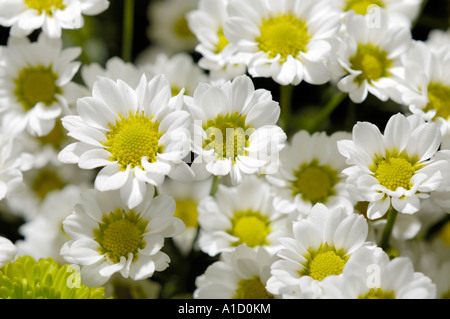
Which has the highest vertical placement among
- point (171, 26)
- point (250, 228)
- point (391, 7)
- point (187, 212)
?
point (171, 26)

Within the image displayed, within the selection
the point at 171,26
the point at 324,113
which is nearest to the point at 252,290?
the point at 324,113

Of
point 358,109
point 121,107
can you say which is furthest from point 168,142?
point 358,109

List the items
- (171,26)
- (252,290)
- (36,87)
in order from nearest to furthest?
(252,290), (36,87), (171,26)

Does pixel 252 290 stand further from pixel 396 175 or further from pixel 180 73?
pixel 180 73

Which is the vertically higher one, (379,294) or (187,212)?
(187,212)

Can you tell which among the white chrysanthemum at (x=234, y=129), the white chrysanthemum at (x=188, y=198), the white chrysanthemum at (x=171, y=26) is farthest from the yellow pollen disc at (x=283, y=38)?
the white chrysanthemum at (x=171, y=26)

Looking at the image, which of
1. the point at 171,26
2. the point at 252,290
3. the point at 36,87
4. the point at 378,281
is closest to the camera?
the point at 378,281

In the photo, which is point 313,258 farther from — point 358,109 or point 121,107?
point 358,109

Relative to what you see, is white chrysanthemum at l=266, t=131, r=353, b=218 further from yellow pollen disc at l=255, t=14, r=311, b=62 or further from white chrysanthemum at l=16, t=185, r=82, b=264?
white chrysanthemum at l=16, t=185, r=82, b=264
